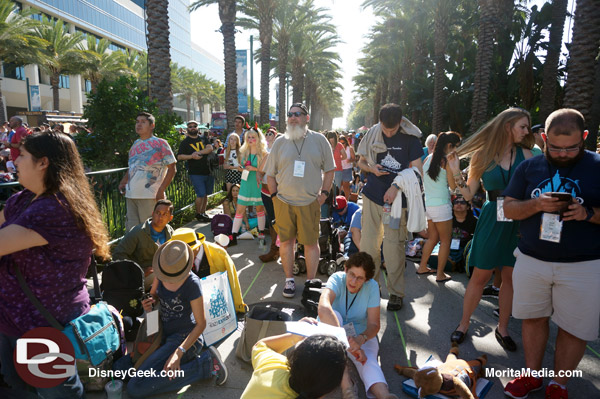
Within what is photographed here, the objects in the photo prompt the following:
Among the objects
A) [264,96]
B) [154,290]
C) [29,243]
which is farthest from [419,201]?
[264,96]

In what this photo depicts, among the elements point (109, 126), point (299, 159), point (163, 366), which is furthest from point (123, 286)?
point (109, 126)

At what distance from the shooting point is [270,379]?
1921 millimetres

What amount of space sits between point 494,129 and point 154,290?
10.5 feet

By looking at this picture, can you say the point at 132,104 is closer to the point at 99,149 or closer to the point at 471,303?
the point at 99,149

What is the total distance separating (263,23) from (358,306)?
21304 mm

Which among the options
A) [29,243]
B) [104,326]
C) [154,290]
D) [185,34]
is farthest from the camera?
[185,34]

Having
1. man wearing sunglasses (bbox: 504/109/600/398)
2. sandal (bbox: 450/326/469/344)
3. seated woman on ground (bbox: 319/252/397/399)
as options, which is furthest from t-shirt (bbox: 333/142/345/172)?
man wearing sunglasses (bbox: 504/109/600/398)

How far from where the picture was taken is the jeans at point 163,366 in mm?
2801

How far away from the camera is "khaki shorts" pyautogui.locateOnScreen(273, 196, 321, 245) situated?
15.0 ft

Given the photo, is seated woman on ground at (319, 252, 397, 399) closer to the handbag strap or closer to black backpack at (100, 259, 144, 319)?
the handbag strap

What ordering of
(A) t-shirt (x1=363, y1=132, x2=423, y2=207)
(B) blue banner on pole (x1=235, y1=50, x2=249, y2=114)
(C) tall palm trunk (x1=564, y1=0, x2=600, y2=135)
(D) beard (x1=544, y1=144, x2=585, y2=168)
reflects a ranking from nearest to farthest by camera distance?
(D) beard (x1=544, y1=144, x2=585, y2=168) → (A) t-shirt (x1=363, y1=132, x2=423, y2=207) → (C) tall palm trunk (x1=564, y1=0, x2=600, y2=135) → (B) blue banner on pole (x1=235, y1=50, x2=249, y2=114)

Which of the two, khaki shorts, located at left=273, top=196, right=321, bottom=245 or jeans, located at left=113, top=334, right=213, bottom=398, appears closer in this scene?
jeans, located at left=113, top=334, right=213, bottom=398

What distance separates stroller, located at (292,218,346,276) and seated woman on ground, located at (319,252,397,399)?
6.64 feet

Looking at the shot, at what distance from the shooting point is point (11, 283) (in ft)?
6.53
